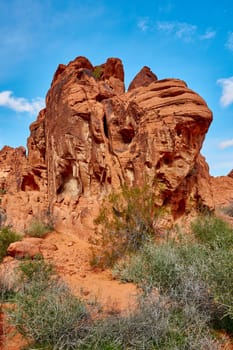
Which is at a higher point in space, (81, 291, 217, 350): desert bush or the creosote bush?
the creosote bush

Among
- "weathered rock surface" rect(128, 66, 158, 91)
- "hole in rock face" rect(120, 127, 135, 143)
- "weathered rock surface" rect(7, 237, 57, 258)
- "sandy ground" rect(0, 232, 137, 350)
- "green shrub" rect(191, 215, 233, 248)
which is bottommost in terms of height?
"sandy ground" rect(0, 232, 137, 350)

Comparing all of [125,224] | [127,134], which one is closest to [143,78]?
[127,134]

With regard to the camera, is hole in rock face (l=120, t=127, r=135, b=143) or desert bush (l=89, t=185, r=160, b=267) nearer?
desert bush (l=89, t=185, r=160, b=267)

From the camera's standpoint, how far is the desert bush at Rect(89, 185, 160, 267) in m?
8.45

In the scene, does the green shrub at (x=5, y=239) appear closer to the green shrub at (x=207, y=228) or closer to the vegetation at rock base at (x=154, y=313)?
the vegetation at rock base at (x=154, y=313)

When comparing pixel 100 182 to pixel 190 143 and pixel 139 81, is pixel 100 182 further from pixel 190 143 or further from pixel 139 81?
pixel 139 81

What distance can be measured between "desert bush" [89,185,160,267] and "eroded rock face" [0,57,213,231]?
824 millimetres

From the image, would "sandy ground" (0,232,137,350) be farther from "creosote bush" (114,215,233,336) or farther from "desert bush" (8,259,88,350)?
"creosote bush" (114,215,233,336)

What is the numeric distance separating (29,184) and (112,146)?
22.5 feet

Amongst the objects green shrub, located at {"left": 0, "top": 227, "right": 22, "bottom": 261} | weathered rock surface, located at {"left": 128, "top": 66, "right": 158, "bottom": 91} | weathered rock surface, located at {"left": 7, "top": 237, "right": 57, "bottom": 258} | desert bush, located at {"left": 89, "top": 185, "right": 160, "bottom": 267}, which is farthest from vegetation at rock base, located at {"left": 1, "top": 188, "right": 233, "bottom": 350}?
weathered rock surface, located at {"left": 128, "top": 66, "right": 158, "bottom": 91}

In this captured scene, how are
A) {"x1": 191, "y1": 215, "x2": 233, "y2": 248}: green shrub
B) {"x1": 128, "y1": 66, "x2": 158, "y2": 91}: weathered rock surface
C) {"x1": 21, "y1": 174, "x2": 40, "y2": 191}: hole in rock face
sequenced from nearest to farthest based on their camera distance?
{"x1": 191, "y1": 215, "x2": 233, "y2": 248}: green shrub, {"x1": 21, "y1": 174, "x2": 40, "y2": 191}: hole in rock face, {"x1": 128, "y1": 66, "x2": 158, "y2": 91}: weathered rock surface

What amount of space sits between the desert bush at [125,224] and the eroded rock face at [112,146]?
82cm

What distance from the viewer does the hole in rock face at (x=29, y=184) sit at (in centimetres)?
1559

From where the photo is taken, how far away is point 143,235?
8.51m
